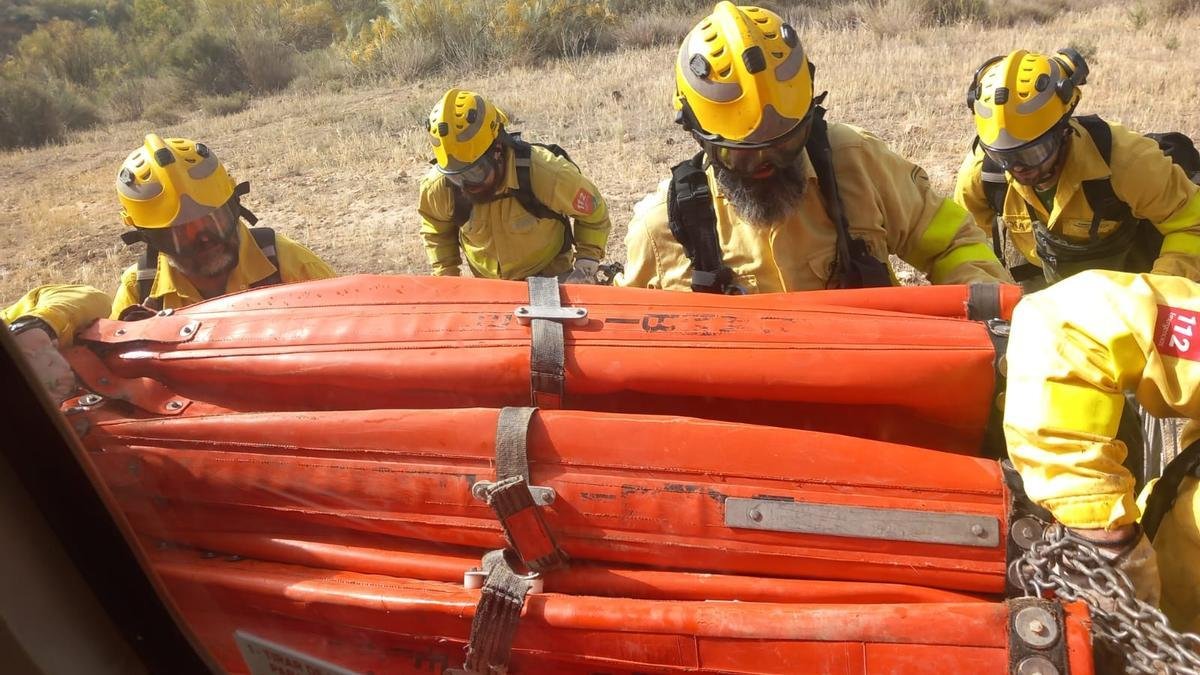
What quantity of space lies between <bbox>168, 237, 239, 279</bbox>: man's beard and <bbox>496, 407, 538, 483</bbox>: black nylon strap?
105 inches

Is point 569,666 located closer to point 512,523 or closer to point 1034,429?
point 512,523

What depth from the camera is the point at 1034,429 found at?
173 centimetres

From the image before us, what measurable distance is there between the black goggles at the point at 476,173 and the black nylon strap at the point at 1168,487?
12.3ft

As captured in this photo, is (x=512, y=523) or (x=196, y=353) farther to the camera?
(x=196, y=353)

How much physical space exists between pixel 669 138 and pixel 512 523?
7.84 m

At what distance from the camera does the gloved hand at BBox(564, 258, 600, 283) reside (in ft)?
15.5

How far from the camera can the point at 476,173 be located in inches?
192

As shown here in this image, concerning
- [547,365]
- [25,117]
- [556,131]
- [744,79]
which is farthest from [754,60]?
[25,117]

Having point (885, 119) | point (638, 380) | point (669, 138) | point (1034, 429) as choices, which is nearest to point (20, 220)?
point (669, 138)

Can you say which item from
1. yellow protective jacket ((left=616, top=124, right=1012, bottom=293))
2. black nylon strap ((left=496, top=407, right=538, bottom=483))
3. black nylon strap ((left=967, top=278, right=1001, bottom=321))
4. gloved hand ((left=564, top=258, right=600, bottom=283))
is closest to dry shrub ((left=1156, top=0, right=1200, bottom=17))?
gloved hand ((left=564, top=258, right=600, bottom=283))

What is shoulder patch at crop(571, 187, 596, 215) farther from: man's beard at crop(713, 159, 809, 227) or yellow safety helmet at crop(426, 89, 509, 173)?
man's beard at crop(713, 159, 809, 227)

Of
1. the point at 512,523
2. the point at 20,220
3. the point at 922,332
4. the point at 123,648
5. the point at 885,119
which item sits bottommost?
the point at 20,220

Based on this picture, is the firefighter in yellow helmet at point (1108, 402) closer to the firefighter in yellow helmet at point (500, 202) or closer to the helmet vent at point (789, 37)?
the helmet vent at point (789, 37)

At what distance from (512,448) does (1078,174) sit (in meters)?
3.32
